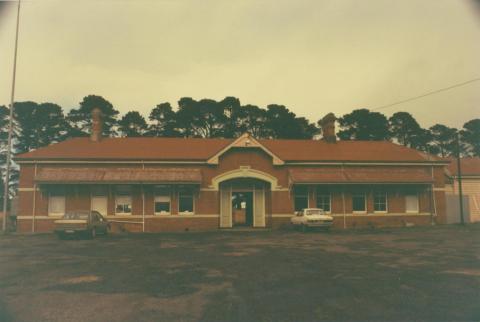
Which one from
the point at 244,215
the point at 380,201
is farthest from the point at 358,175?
the point at 244,215

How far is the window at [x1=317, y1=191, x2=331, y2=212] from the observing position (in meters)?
26.9

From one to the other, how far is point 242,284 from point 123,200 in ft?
59.9

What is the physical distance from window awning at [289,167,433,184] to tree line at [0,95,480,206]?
115ft

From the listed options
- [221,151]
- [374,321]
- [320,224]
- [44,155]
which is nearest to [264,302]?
[374,321]

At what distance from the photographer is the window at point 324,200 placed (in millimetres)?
26859

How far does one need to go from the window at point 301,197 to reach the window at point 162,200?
8.99 m

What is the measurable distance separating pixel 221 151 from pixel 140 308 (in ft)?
63.0

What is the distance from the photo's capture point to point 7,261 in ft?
40.7

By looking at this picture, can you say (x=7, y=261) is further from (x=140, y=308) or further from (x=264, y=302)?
(x=264, y=302)

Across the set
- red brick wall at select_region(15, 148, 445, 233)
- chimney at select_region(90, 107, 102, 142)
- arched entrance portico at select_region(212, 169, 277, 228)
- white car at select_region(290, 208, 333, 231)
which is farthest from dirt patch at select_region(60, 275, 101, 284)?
chimney at select_region(90, 107, 102, 142)

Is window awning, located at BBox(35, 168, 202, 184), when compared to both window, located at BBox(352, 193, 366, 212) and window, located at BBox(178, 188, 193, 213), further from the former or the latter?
window, located at BBox(352, 193, 366, 212)

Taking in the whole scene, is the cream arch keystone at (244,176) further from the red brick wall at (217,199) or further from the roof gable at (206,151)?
the roof gable at (206,151)

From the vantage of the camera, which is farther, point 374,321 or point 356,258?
point 356,258

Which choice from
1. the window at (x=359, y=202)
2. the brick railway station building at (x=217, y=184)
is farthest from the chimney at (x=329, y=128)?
the window at (x=359, y=202)
